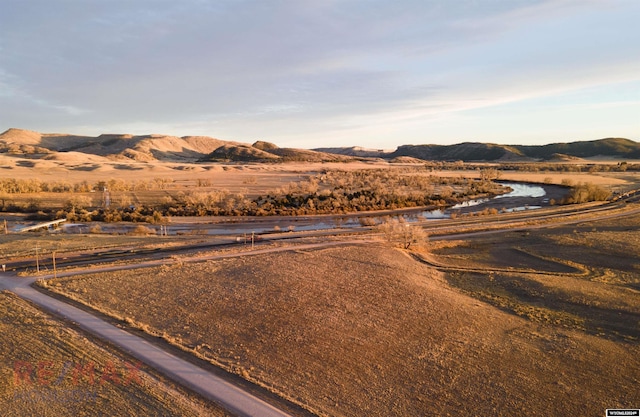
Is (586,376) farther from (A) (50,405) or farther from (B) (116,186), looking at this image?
(B) (116,186)

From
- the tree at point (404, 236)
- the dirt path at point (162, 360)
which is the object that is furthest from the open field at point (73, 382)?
the tree at point (404, 236)

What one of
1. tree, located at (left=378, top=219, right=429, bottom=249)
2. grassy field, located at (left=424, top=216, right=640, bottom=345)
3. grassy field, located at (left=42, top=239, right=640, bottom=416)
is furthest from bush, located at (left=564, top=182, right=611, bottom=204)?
tree, located at (left=378, top=219, right=429, bottom=249)

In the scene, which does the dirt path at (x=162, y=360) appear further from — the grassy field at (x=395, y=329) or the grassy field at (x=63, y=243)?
the grassy field at (x=63, y=243)

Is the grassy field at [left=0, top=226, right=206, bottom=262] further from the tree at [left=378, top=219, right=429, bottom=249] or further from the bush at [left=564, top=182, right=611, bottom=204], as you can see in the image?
the bush at [left=564, top=182, right=611, bottom=204]

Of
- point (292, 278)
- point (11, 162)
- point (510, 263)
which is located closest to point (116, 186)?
point (11, 162)

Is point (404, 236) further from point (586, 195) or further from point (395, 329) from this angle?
point (586, 195)

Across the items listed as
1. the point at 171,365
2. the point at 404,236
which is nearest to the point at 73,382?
the point at 171,365

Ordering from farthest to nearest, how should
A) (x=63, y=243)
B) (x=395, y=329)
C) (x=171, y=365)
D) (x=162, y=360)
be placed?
(x=63, y=243) < (x=395, y=329) < (x=162, y=360) < (x=171, y=365)

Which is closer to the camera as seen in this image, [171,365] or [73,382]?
[73,382]
